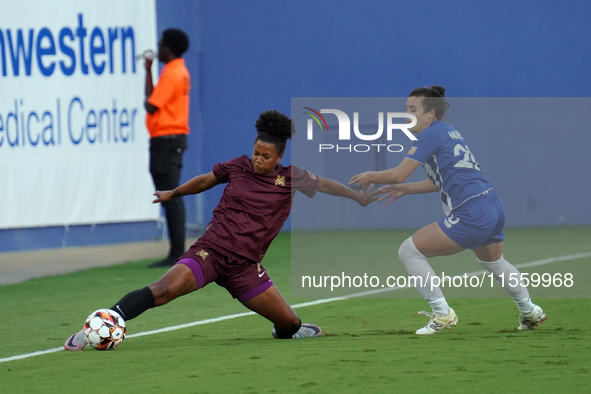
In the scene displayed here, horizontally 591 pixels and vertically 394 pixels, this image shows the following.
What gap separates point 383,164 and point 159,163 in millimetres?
4775

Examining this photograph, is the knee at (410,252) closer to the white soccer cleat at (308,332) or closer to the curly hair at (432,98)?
the white soccer cleat at (308,332)

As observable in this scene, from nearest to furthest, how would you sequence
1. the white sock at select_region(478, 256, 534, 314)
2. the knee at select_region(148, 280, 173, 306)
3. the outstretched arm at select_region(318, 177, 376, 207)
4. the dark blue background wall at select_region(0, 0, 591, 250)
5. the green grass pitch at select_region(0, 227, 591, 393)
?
the green grass pitch at select_region(0, 227, 591, 393), the knee at select_region(148, 280, 173, 306), the white sock at select_region(478, 256, 534, 314), the outstretched arm at select_region(318, 177, 376, 207), the dark blue background wall at select_region(0, 0, 591, 250)

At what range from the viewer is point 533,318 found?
5.26 m

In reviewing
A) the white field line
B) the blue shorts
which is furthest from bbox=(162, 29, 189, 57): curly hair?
the blue shorts

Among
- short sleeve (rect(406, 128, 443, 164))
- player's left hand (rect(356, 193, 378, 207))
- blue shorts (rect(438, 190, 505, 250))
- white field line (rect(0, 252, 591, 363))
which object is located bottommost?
white field line (rect(0, 252, 591, 363))

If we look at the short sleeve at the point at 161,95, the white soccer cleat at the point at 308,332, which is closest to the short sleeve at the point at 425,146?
the white soccer cleat at the point at 308,332

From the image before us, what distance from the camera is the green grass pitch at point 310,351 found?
12.5ft

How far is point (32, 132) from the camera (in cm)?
1114

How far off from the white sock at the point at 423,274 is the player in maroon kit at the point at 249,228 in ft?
2.65

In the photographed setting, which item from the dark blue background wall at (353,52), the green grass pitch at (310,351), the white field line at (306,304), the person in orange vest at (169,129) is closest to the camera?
the green grass pitch at (310,351)

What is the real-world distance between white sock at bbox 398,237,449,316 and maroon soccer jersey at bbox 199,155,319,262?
0.83m

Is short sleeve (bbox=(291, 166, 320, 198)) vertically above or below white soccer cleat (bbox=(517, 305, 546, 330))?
above

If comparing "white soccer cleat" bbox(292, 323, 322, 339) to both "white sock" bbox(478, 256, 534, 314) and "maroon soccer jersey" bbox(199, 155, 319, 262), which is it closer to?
"maroon soccer jersey" bbox(199, 155, 319, 262)

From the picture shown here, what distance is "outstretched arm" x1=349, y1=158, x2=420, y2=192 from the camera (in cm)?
502
